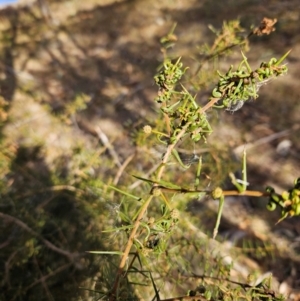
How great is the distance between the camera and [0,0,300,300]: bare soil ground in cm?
237

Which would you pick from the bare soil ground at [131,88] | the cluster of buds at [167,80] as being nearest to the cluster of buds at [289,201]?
the cluster of buds at [167,80]

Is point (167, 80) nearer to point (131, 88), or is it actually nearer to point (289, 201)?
point (289, 201)

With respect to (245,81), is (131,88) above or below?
above

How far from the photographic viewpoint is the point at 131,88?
13.0 ft

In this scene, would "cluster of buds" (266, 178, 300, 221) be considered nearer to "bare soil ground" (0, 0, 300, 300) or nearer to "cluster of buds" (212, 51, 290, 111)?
"cluster of buds" (212, 51, 290, 111)

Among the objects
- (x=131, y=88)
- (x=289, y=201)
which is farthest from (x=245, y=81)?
(x=131, y=88)

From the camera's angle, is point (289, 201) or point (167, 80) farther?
point (167, 80)

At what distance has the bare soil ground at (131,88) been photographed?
2.37 meters

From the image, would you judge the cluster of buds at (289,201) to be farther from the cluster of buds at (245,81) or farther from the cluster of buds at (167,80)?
the cluster of buds at (167,80)

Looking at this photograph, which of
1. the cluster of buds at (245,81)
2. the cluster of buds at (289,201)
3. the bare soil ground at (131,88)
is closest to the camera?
the cluster of buds at (289,201)

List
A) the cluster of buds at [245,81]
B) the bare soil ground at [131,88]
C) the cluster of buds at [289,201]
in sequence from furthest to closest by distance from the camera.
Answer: the bare soil ground at [131,88] < the cluster of buds at [245,81] < the cluster of buds at [289,201]

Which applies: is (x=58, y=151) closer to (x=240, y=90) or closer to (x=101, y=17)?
(x=240, y=90)

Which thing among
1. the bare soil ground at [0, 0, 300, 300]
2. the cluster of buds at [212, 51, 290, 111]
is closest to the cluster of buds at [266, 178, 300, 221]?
the cluster of buds at [212, 51, 290, 111]

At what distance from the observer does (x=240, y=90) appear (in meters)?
0.72
